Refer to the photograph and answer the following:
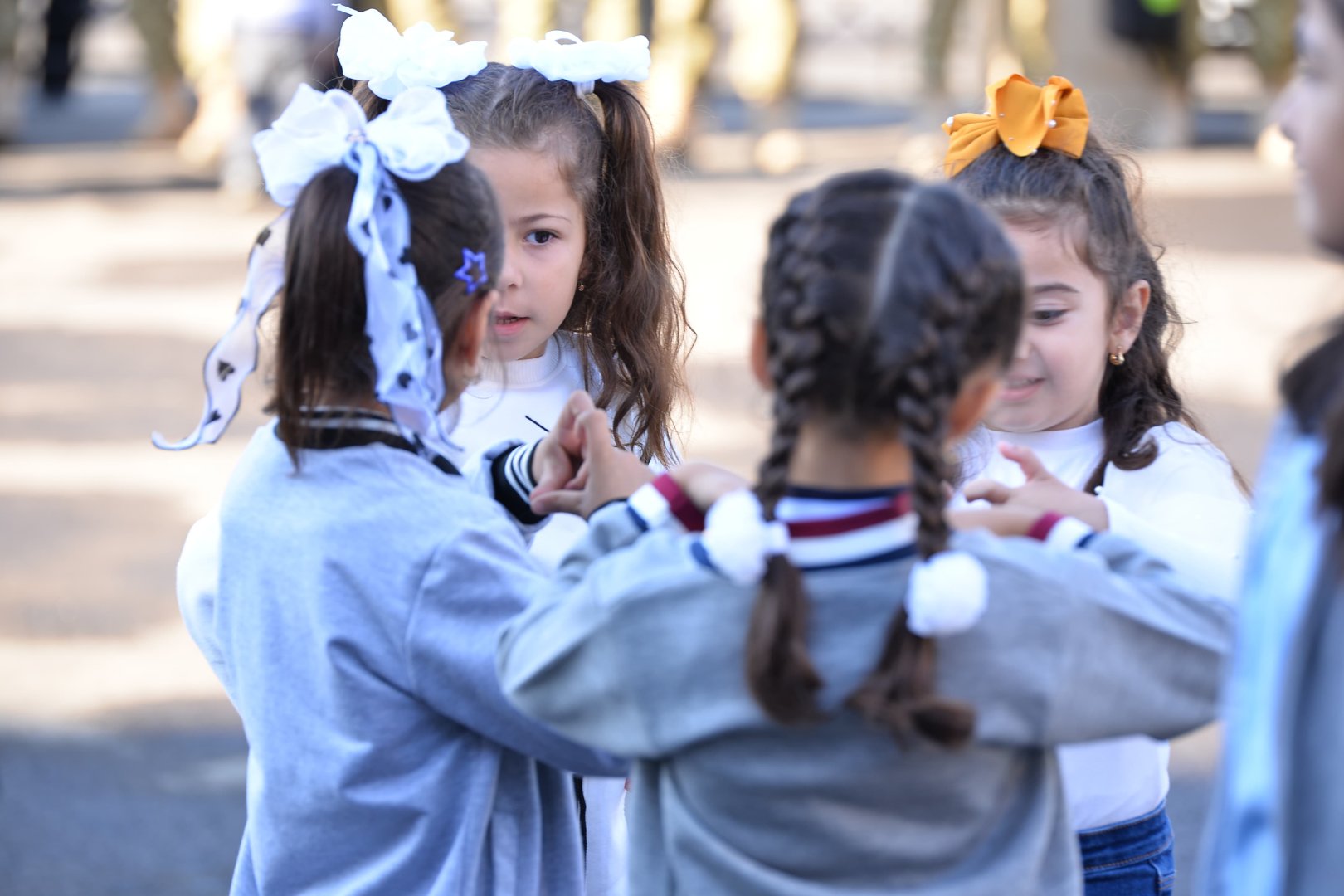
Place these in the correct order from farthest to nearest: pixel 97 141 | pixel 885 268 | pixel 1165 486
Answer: pixel 97 141 → pixel 1165 486 → pixel 885 268

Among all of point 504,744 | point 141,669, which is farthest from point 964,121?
point 141,669

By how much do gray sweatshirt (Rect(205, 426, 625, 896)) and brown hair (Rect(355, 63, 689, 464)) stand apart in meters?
0.70

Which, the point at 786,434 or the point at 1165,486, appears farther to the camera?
the point at 1165,486

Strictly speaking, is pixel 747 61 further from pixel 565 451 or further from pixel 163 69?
pixel 565 451

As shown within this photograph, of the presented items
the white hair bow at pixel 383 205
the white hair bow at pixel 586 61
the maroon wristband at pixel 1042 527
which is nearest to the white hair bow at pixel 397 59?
the white hair bow at pixel 586 61

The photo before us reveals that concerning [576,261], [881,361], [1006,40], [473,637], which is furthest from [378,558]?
[1006,40]

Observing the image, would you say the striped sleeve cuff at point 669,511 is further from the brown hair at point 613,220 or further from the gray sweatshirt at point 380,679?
the brown hair at point 613,220

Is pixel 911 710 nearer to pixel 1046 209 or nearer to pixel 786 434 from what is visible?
pixel 786 434

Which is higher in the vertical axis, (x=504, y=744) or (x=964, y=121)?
(x=964, y=121)

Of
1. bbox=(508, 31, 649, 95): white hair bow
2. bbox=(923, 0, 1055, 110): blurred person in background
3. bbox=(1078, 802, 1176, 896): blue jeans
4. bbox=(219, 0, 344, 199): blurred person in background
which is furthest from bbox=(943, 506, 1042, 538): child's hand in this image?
bbox=(923, 0, 1055, 110): blurred person in background

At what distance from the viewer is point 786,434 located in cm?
139

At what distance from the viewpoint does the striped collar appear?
1419mm

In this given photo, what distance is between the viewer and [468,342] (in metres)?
1.77

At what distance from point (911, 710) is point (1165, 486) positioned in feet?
2.59
